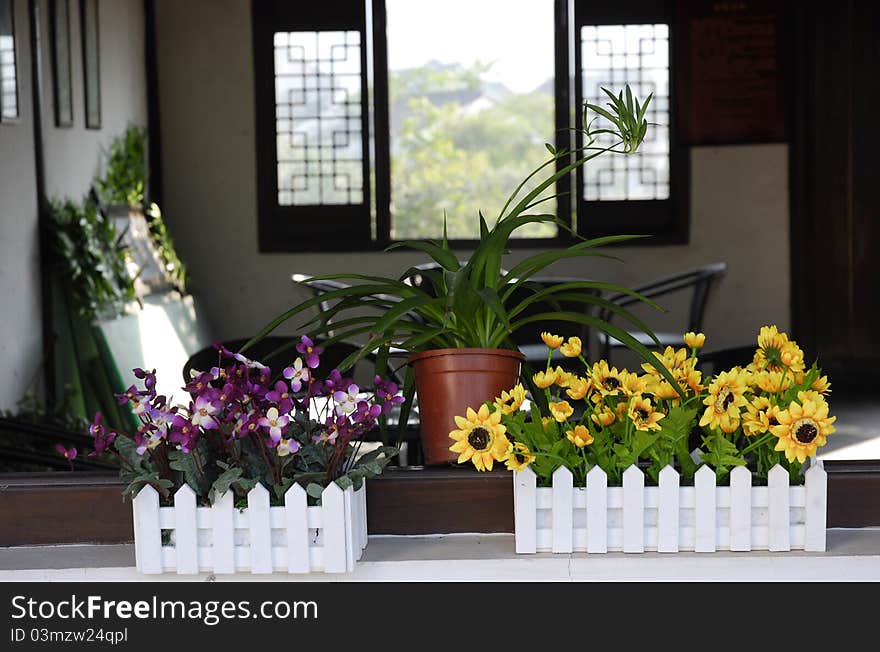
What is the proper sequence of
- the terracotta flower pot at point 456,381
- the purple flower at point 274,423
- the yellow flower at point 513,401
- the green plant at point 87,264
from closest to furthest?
the purple flower at point 274,423 → the yellow flower at point 513,401 → the terracotta flower pot at point 456,381 → the green plant at point 87,264

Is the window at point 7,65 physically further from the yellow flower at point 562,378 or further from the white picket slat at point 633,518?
the white picket slat at point 633,518

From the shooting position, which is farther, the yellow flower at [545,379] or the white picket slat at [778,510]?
the yellow flower at [545,379]

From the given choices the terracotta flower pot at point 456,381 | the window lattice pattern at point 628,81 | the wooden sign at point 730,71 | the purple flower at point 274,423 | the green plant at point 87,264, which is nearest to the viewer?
the purple flower at point 274,423

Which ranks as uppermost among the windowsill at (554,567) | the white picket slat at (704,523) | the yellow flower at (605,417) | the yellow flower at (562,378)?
the yellow flower at (562,378)

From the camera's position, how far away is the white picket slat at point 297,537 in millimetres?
1937

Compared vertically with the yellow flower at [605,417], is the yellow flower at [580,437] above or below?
below

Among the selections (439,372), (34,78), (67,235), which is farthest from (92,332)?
(439,372)

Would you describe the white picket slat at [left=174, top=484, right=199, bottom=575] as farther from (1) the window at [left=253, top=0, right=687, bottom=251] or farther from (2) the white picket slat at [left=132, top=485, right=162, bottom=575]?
(1) the window at [left=253, top=0, right=687, bottom=251]

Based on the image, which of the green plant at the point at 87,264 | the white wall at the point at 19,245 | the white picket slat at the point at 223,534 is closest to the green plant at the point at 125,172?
the green plant at the point at 87,264

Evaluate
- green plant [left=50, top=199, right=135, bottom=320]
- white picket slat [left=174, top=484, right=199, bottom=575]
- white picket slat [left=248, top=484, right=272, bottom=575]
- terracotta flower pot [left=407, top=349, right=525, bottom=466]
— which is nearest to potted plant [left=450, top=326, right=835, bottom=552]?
terracotta flower pot [left=407, top=349, right=525, bottom=466]

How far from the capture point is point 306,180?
707 cm

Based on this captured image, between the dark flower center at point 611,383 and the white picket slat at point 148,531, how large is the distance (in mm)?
766

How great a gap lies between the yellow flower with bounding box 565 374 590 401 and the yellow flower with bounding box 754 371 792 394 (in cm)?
29
